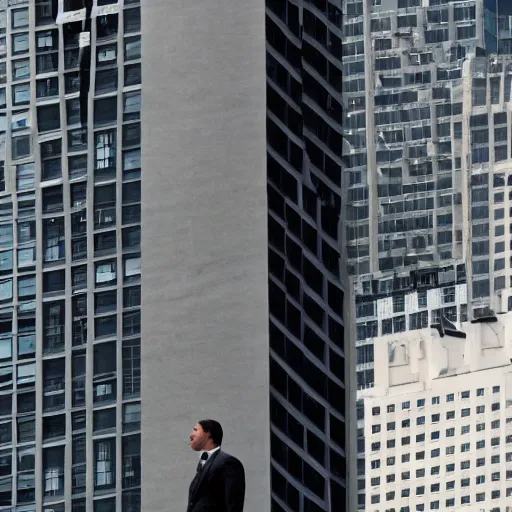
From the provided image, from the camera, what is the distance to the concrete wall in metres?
33.2

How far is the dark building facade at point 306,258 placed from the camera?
37000mm

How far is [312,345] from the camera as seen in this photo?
1559 inches

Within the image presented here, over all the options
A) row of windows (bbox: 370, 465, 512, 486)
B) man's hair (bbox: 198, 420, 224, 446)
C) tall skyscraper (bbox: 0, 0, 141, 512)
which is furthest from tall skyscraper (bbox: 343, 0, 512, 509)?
man's hair (bbox: 198, 420, 224, 446)

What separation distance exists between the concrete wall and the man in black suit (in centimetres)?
2275

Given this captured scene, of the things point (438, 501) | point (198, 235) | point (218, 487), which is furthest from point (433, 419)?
point (218, 487)

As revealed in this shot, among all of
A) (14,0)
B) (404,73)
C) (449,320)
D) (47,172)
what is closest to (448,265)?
(449,320)

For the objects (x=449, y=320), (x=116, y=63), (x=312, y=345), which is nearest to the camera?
(x=449, y=320)

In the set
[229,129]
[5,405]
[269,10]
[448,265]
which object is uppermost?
[269,10]

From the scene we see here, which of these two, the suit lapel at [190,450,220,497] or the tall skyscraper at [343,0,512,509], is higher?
the tall skyscraper at [343,0,512,509]

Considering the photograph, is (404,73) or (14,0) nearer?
(404,73)

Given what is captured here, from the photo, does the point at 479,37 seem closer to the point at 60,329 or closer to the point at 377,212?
the point at 377,212

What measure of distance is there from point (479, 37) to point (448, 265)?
3732 mm

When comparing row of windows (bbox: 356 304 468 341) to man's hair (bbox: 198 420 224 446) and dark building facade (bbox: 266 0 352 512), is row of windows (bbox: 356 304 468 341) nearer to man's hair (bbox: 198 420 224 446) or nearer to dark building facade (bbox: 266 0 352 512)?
dark building facade (bbox: 266 0 352 512)

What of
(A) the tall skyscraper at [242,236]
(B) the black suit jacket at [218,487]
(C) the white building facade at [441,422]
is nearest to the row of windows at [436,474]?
(C) the white building facade at [441,422]
